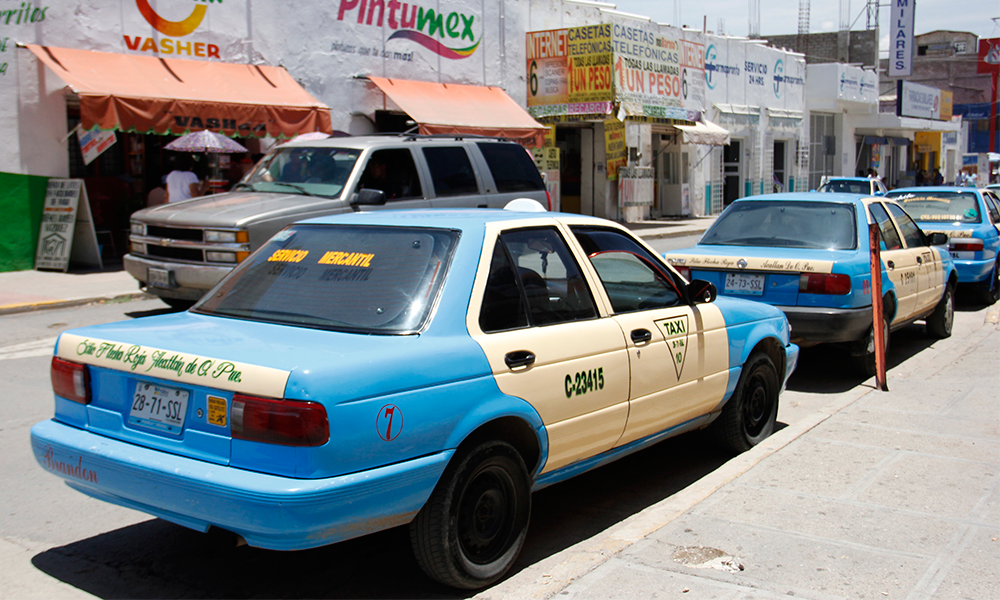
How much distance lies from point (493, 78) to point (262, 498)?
68.3ft

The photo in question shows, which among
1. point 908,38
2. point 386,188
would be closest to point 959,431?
point 386,188

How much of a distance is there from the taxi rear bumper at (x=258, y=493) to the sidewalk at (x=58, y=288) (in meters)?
8.83

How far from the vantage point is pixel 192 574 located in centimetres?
394

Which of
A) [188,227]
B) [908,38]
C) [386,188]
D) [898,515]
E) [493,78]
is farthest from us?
[908,38]

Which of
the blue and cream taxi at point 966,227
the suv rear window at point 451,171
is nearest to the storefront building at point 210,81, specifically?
the suv rear window at point 451,171

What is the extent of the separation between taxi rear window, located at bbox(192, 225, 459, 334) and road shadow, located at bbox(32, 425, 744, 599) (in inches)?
44.1

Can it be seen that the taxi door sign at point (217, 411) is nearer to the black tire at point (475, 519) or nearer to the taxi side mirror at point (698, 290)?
the black tire at point (475, 519)

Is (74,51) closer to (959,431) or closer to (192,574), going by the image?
(192,574)

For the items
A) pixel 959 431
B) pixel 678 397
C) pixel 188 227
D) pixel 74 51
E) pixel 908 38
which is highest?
pixel 908 38

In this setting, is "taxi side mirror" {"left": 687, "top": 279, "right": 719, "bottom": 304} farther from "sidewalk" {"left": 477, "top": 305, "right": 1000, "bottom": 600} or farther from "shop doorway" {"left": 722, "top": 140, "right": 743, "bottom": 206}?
"shop doorway" {"left": 722, "top": 140, "right": 743, "bottom": 206}

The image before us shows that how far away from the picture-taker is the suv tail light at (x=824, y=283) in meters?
7.30

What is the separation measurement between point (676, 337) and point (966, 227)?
9.19 m

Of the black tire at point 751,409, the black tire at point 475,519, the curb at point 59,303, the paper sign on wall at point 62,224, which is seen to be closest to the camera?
the black tire at point 475,519

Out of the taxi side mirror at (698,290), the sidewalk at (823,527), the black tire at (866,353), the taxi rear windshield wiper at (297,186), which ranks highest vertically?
the taxi rear windshield wiper at (297,186)
